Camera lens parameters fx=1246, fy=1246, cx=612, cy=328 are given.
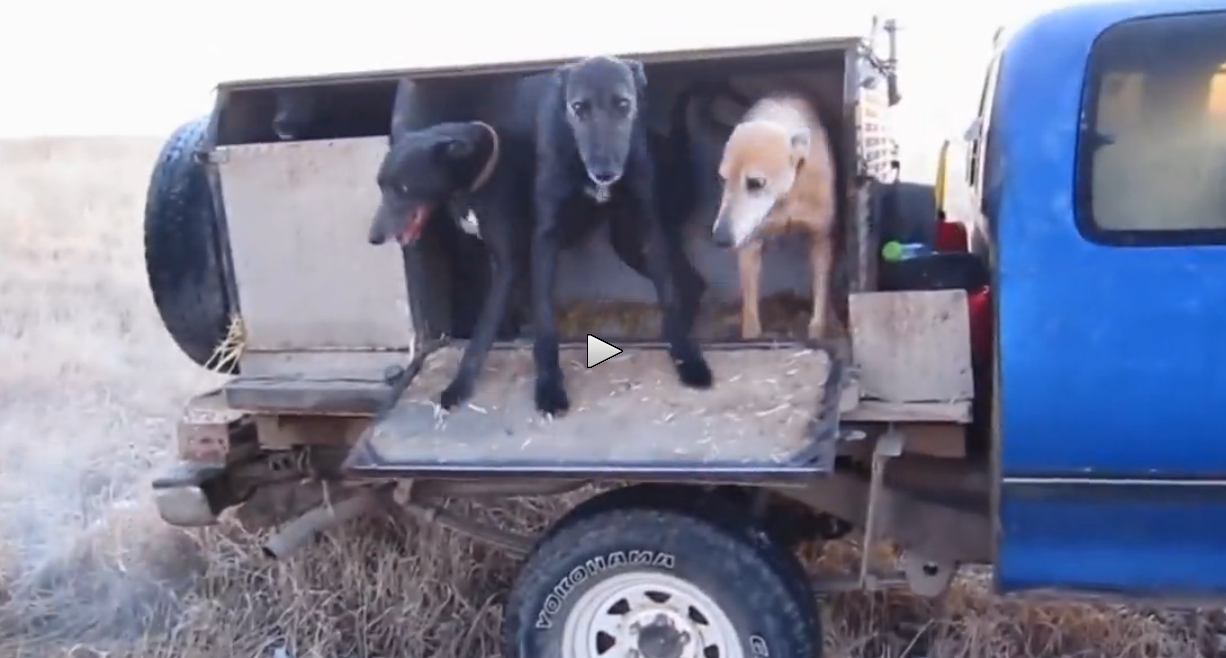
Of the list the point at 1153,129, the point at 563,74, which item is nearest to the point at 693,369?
the point at 563,74

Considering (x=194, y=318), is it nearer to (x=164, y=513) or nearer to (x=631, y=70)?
(x=164, y=513)

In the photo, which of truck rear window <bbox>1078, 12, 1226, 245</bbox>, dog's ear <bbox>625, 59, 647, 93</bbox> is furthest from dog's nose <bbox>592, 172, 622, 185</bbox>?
Result: truck rear window <bbox>1078, 12, 1226, 245</bbox>

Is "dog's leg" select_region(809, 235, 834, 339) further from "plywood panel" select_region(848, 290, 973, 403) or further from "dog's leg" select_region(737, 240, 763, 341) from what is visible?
"plywood panel" select_region(848, 290, 973, 403)

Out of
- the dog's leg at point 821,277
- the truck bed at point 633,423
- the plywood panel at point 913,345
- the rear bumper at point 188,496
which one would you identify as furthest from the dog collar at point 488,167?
the rear bumper at point 188,496

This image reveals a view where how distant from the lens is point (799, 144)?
134 inches

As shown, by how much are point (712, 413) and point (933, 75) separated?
6022 mm

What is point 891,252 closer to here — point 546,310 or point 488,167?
point 546,310

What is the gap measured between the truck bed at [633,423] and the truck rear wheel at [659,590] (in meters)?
0.24

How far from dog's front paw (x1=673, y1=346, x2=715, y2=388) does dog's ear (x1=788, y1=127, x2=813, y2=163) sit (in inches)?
23.6

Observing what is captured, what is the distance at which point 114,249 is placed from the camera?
971cm

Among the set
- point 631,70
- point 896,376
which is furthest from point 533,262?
point 896,376

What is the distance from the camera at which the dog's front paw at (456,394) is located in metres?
3.36
